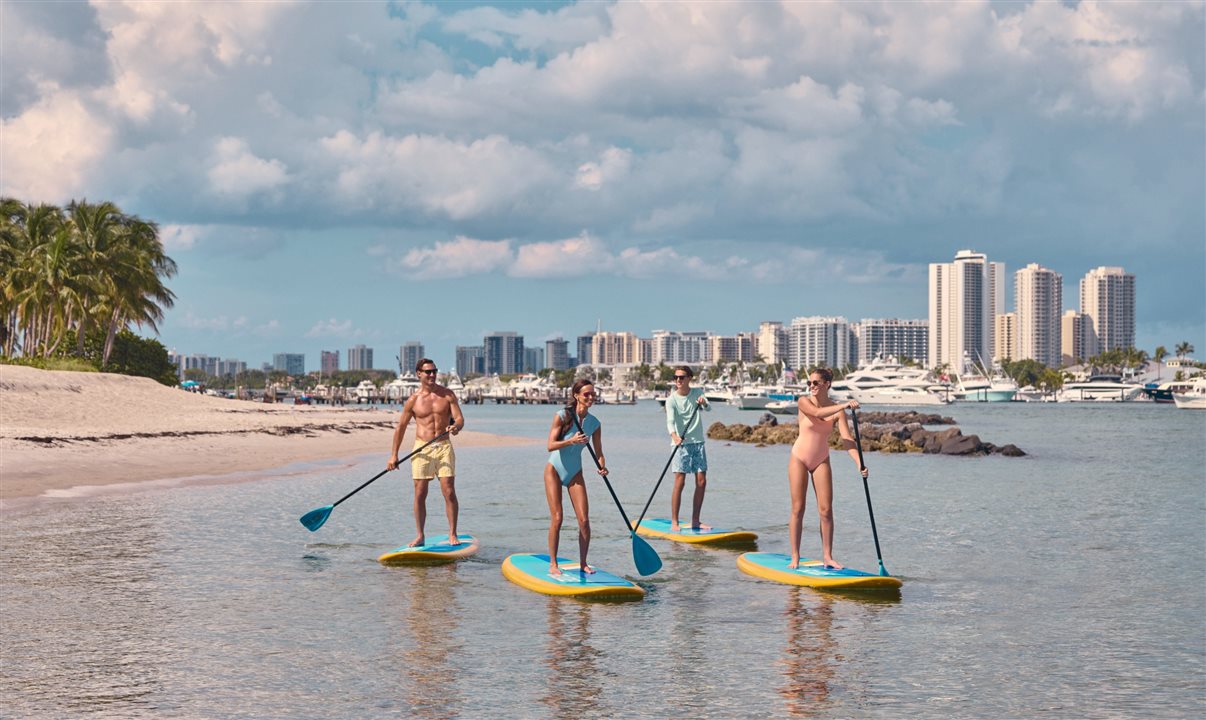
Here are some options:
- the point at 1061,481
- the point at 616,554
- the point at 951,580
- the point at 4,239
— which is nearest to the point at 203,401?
the point at 4,239

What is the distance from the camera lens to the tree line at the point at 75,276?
63.8 m

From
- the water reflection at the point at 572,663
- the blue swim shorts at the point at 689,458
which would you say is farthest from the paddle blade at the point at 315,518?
the water reflection at the point at 572,663

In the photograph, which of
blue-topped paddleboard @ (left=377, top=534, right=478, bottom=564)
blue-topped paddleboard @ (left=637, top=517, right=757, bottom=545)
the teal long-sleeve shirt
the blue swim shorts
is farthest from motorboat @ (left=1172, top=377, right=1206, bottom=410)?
blue-topped paddleboard @ (left=377, top=534, right=478, bottom=564)

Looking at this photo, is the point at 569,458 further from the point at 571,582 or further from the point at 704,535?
the point at 704,535

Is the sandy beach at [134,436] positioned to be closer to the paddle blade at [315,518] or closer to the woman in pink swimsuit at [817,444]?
the paddle blade at [315,518]

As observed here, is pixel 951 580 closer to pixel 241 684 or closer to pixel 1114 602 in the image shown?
pixel 1114 602

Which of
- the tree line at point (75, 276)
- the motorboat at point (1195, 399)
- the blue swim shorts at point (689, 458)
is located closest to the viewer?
the blue swim shorts at point (689, 458)

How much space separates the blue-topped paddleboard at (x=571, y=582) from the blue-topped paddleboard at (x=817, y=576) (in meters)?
1.95

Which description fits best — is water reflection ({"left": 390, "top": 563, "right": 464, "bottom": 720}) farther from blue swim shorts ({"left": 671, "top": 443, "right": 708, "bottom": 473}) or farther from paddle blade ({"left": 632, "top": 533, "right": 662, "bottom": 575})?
blue swim shorts ({"left": 671, "top": 443, "right": 708, "bottom": 473})

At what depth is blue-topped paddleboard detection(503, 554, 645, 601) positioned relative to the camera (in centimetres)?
1251

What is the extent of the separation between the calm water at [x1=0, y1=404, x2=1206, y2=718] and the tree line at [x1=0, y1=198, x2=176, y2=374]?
47213 mm

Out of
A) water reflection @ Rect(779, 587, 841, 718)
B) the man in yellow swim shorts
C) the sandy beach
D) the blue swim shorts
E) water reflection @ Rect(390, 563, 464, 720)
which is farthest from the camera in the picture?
the sandy beach

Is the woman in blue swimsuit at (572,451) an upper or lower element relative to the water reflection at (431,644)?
upper

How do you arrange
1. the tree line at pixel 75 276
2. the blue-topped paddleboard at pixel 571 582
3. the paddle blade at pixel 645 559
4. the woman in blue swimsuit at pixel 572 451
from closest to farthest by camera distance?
the woman in blue swimsuit at pixel 572 451 < the blue-topped paddleboard at pixel 571 582 < the paddle blade at pixel 645 559 < the tree line at pixel 75 276
